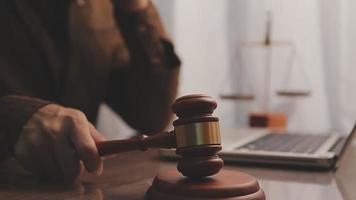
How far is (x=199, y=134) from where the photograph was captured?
50 centimetres

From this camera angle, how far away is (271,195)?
58cm

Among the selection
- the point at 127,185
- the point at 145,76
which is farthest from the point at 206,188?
the point at 145,76

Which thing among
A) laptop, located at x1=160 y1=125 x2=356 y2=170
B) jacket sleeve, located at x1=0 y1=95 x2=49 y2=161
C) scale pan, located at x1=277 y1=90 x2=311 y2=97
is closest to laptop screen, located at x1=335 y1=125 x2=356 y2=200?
laptop, located at x1=160 y1=125 x2=356 y2=170

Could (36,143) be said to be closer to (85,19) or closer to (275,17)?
(85,19)

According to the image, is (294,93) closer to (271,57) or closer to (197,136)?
(271,57)

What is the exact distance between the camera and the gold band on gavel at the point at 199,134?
50 centimetres

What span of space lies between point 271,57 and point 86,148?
1148mm

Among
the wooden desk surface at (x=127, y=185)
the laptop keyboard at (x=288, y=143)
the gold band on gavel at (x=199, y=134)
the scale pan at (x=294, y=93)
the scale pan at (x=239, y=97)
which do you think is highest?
the gold band on gavel at (x=199, y=134)

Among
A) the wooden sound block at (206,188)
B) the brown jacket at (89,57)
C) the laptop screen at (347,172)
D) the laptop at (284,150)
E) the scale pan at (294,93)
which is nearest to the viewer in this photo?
the wooden sound block at (206,188)

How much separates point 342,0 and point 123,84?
71cm

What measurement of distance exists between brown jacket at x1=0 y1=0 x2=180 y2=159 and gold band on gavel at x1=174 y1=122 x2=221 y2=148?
0.67 m

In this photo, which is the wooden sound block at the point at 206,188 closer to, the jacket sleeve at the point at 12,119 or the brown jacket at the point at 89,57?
the jacket sleeve at the point at 12,119

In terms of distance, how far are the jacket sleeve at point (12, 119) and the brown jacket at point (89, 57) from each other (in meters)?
0.39

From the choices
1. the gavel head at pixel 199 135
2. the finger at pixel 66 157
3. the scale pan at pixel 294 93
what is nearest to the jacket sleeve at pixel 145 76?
the scale pan at pixel 294 93
